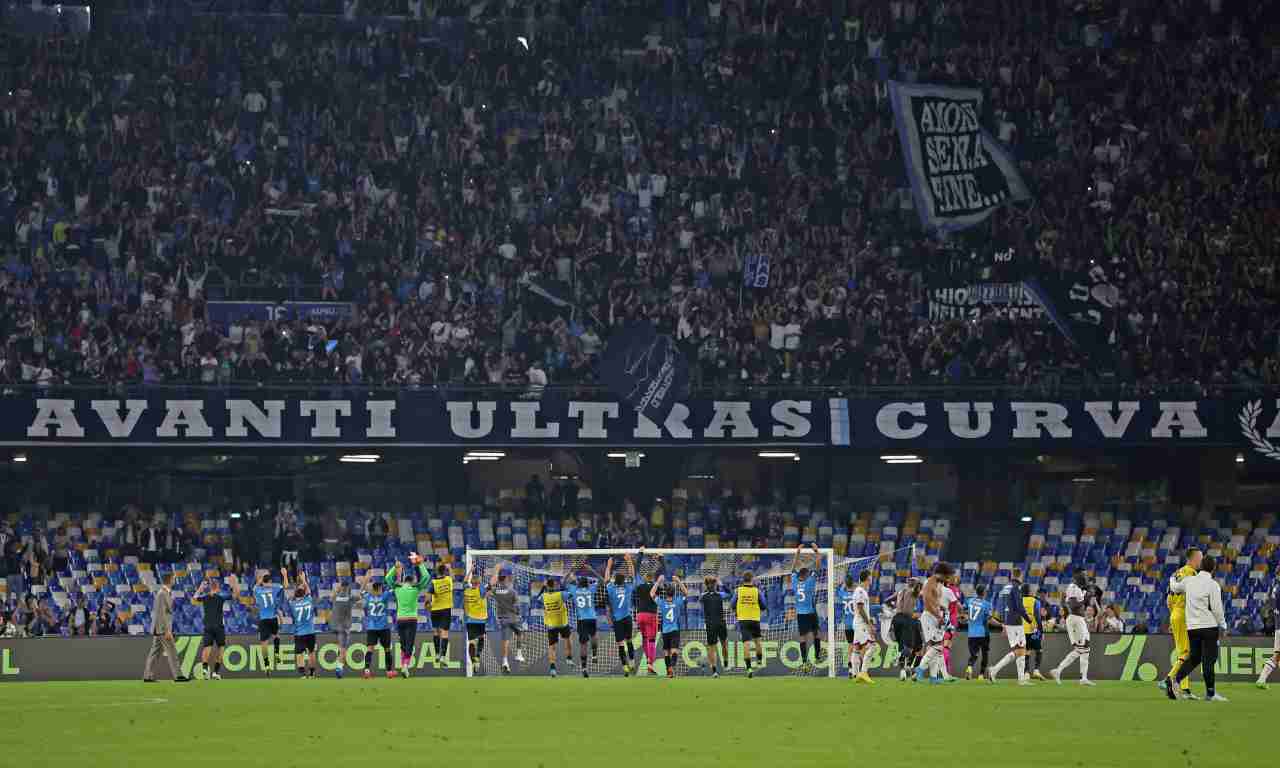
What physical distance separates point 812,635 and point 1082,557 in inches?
402

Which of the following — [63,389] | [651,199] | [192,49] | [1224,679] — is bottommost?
[1224,679]

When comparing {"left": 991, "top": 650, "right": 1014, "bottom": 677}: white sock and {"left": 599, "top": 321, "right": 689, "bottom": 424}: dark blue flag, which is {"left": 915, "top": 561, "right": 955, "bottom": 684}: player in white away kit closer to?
{"left": 991, "top": 650, "right": 1014, "bottom": 677}: white sock

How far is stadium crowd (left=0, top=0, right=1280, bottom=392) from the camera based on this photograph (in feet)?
143

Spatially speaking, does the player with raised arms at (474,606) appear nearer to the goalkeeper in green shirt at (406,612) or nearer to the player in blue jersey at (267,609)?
the goalkeeper in green shirt at (406,612)

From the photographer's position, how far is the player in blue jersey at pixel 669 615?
1291 inches

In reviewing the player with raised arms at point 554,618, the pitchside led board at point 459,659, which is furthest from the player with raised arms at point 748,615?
the player with raised arms at point 554,618

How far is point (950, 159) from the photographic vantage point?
157 feet

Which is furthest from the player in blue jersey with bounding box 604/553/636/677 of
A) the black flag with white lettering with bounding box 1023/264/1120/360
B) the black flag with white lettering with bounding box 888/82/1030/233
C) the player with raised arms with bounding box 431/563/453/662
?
the black flag with white lettering with bounding box 888/82/1030/233

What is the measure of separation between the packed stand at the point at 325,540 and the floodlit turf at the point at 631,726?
969cm

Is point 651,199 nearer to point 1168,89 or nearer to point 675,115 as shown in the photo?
point 675,115

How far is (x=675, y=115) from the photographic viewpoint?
49.8 m

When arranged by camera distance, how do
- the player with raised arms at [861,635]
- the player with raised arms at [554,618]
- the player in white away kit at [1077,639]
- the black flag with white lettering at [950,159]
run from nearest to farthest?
the player with raised arms at [861,635] → the player in white away kit at [1077,639] → the player with raised arms at [554,618] → the black flag with white lettering at [950,159]

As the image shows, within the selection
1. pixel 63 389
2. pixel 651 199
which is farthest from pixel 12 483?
pixel 651 199

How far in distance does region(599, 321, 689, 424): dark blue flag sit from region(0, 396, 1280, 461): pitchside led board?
26 cm
